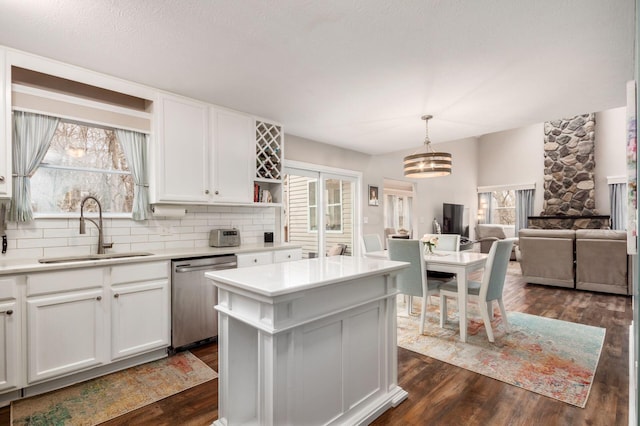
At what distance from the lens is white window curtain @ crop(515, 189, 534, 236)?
909 centimetres

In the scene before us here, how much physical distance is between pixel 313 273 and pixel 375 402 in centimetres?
90

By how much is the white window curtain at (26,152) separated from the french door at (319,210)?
2.74 meters

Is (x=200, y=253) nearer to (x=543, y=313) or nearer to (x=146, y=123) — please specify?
(x=146, y=123)

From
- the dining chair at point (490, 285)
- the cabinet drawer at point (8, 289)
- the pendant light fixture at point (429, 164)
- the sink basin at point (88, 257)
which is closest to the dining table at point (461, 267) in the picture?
the dining chair at point (490, 285)

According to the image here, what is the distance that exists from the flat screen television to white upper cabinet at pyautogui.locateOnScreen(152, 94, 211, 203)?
6.51 m

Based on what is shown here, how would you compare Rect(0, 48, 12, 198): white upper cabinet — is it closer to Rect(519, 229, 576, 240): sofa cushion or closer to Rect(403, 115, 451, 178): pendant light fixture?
Rect(403, 115, 451, 178): pendant light fixture

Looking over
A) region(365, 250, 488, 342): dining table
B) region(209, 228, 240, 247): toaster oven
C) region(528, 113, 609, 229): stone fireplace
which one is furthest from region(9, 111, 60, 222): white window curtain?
region(528, 113, 609, 229): stone fireplace

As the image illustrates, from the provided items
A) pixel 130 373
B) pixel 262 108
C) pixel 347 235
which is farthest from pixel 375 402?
pixel 347 235

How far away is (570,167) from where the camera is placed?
27.7ft

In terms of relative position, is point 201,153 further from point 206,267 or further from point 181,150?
point 206,267

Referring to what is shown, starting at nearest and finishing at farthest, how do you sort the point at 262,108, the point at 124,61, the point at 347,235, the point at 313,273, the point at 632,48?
the point at 313,273
the point at 632,48
the point at 124,61
the point at 262,108
the point at 347,235

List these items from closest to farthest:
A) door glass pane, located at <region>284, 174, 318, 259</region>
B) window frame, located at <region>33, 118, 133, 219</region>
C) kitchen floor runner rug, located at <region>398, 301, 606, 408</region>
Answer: kitchen floor runner rug, located at <region>398, 301, 606, 408</region> → window frame, located at <region>33, 118, 133, 219</region> → door glass pane, located at <region>284, 174, 318, 259</region>

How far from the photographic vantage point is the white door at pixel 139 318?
2471 mm

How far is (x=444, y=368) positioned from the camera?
254cm
